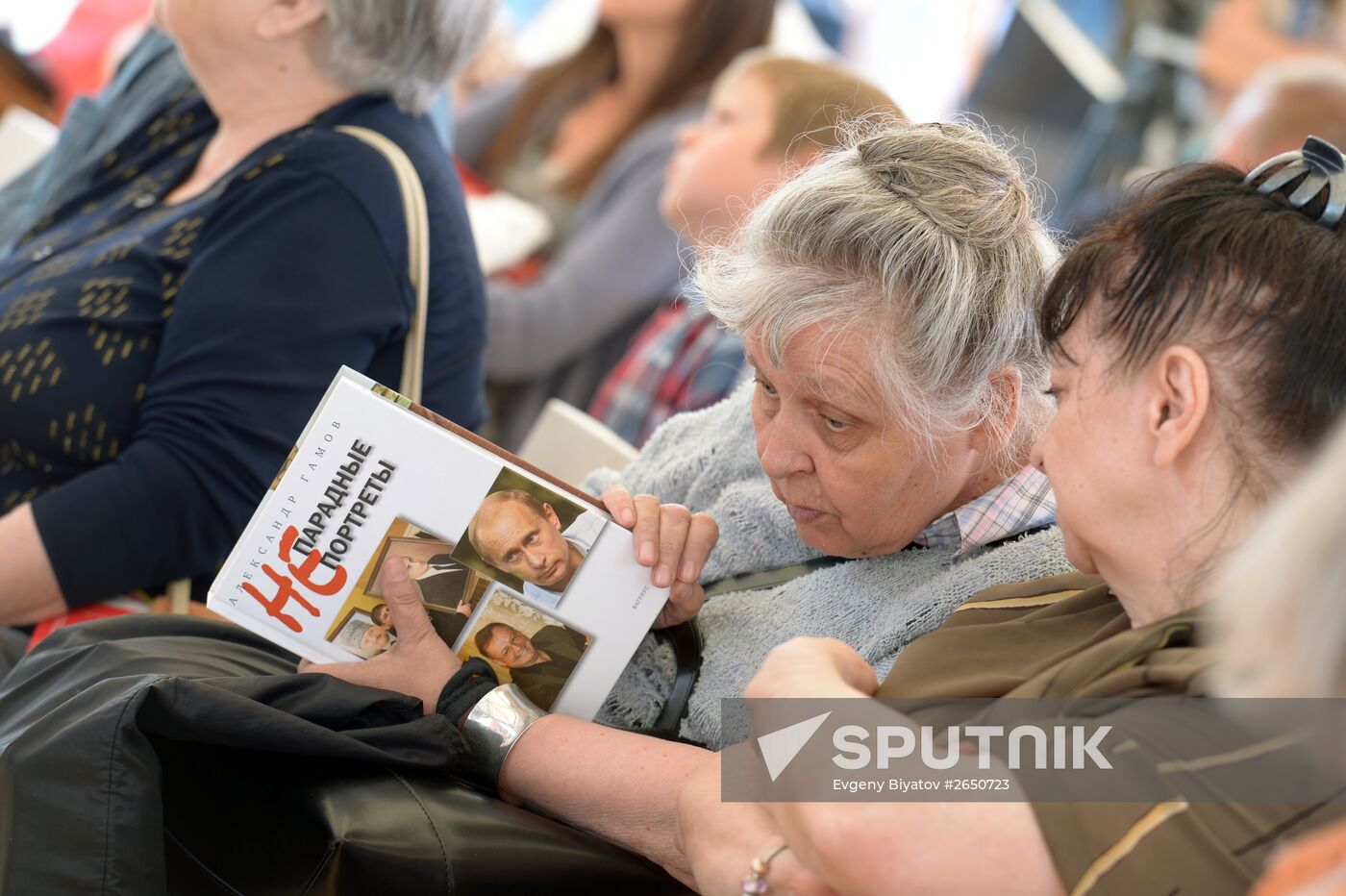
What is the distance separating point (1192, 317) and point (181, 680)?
0.89m

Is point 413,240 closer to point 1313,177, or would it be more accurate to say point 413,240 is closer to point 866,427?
point 866,427

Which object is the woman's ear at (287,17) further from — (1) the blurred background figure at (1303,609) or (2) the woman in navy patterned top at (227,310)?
(1) the blurred background figure at (1303,609)

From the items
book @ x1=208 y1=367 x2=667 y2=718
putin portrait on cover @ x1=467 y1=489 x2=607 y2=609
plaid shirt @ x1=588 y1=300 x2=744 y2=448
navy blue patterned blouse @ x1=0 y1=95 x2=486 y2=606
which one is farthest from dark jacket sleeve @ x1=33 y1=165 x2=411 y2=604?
plaid shirt @ x1=588 y1=300 x2=744 y2=448

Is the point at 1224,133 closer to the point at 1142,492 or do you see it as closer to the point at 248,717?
the point at 1142,492

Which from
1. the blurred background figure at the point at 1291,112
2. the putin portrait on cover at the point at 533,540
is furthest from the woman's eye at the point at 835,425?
the blurred background figure at the point at 1291,112

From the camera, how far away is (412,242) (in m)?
1.87

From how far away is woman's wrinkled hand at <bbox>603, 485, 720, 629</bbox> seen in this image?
140 cm

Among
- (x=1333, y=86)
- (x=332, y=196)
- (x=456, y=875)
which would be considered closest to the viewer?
(x=456, y=875)

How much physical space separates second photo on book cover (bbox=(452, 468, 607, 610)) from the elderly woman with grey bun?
0.07 m

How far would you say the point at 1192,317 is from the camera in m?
0.98

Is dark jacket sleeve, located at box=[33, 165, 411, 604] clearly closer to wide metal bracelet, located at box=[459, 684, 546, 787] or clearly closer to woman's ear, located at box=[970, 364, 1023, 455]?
wide metal bracelet, located at box=[459, 684, 546, 787]

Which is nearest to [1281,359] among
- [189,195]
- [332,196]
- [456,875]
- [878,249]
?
[878,249]

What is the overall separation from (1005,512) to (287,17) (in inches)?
49.9

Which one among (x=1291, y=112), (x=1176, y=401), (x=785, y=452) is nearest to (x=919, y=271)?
(x=785, y=452)
